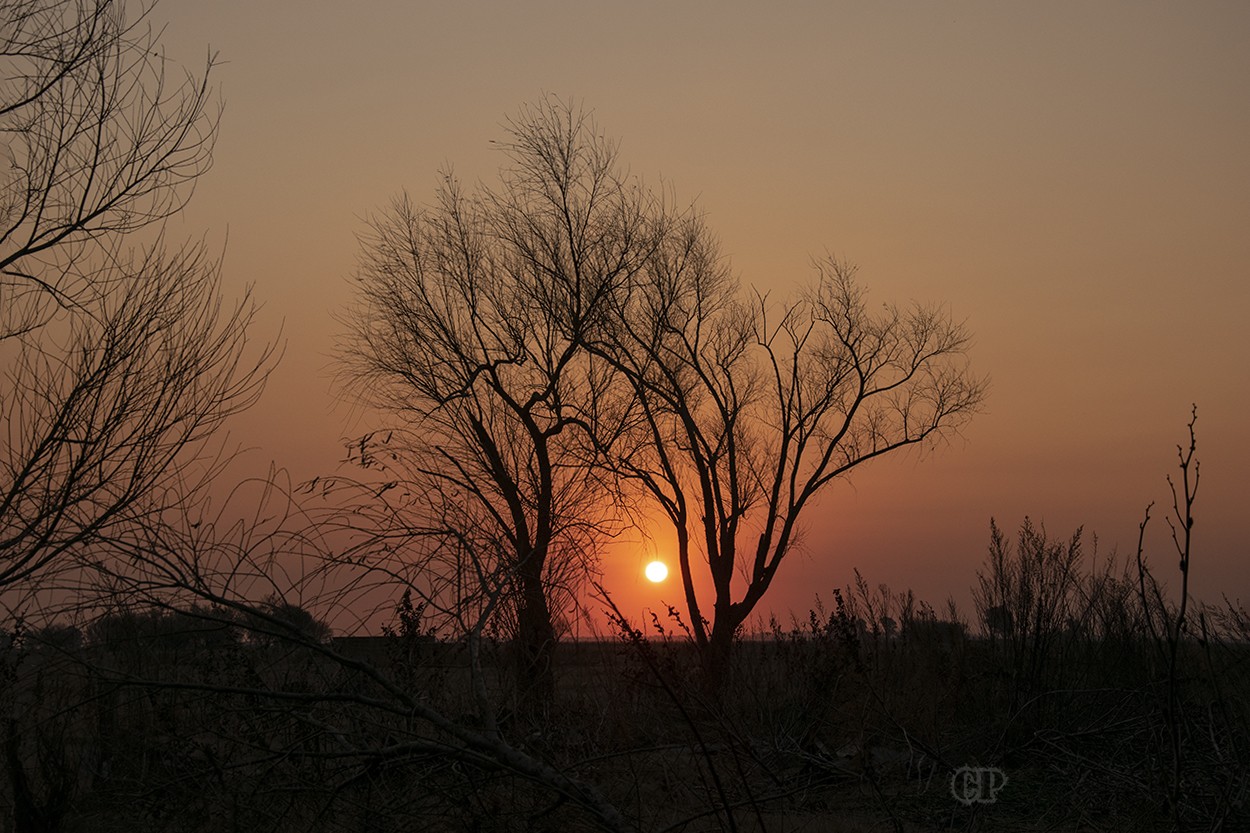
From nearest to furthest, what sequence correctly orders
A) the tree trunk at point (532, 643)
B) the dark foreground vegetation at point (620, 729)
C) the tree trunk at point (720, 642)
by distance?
the dark foreground vegetation at point (620, 729), the tree trunk at point (532, 643), the tree trunk at point (720, 642)

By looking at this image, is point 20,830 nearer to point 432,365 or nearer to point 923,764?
point 923,764

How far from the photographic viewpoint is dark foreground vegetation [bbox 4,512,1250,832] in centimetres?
456

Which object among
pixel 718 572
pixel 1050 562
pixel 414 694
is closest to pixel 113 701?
pixel 414 694

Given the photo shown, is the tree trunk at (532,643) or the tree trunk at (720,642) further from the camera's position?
the tree trunk at (720,642)

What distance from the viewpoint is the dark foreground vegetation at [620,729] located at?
456cm

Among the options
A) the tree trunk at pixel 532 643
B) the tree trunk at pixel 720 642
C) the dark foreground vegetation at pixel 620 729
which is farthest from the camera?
the tree trunk at pixel 720 642

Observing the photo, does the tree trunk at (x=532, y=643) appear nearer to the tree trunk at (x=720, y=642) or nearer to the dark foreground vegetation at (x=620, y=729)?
the dark foreground vegetation at (x=620, y=729)

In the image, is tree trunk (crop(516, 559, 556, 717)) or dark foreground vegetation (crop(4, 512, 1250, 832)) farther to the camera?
tree trunk (crop(516, 559, 556, 717))

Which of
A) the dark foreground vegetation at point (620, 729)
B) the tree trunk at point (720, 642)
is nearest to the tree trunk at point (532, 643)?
the dark foreground vegetation at point (620, 729)

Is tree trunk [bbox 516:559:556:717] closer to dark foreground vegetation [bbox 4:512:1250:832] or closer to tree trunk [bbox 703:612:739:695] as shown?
dark foreground vegetation [bbox 4:512:1250:832]

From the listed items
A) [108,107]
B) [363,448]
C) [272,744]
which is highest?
[108,107]

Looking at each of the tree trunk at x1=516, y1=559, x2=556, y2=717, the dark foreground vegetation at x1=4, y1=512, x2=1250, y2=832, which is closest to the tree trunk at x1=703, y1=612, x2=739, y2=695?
the dark foreground vegetation at x1=4, y1=512, x2=1250, y2=832

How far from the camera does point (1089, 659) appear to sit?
10.1 meters

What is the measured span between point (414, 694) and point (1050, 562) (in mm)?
6921
